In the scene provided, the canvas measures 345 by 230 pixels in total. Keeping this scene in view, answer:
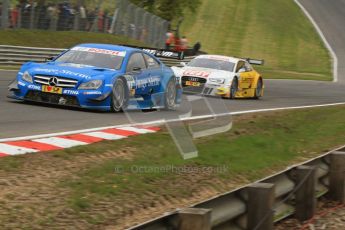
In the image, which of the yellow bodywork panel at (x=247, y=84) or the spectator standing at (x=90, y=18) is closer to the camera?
the yellow bodywork panel at (x=247, y=84)

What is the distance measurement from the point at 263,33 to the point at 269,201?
154ft

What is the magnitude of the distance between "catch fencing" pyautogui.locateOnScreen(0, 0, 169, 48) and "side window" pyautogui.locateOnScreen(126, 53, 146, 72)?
54.7 feet

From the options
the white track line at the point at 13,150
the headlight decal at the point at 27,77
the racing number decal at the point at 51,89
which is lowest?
the white track line at the point at 13,150

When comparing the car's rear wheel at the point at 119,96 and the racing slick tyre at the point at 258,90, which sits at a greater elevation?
the car's rear wheel at the point at 119,96

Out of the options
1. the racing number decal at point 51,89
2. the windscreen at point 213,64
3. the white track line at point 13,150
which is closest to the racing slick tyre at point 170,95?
the racing number decal at point 51,89

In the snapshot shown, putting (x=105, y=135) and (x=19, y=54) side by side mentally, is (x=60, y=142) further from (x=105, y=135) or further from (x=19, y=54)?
(x=19, y=54)

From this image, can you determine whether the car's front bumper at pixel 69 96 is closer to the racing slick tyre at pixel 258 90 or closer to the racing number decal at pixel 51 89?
the racing number decal at pixel 51 89

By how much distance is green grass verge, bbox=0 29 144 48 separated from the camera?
2999cm

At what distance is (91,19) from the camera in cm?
3578

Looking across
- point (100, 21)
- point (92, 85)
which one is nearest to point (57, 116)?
point (92, 85)

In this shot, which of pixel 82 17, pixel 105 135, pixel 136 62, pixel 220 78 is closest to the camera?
pixel 105 135

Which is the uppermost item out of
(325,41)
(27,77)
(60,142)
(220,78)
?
(325,41)

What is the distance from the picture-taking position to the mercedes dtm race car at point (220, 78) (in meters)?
18.7

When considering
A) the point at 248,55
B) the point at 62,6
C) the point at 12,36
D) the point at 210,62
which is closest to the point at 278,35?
the point at 248,55
